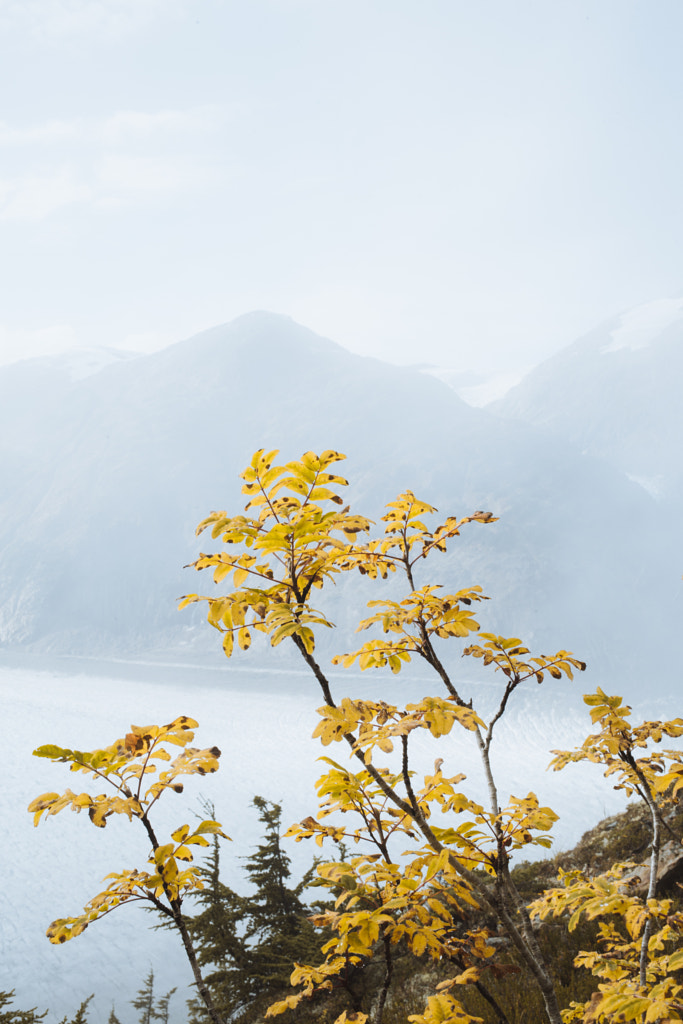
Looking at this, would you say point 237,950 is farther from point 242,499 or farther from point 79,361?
point 79,361

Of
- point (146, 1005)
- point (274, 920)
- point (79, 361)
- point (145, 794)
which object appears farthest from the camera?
point (79, 361)

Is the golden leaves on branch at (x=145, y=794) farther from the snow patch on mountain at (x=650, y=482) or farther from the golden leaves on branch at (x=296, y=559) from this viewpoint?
the snow patch on mountain at (x=650, y=482)

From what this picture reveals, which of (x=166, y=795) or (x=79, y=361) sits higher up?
(x=79, y=361)

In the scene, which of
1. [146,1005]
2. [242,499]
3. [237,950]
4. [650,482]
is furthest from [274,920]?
[650,482]

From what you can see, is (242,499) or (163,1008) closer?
(163,1008)

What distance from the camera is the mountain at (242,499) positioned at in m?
64.9

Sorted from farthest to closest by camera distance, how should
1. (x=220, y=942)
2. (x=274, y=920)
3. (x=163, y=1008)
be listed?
(x=163, y=1008), (x=274, y=920), (x=220, y=942)

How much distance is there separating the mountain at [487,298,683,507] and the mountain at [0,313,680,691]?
17673mm

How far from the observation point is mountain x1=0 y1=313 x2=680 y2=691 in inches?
2554

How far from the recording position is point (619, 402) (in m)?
113

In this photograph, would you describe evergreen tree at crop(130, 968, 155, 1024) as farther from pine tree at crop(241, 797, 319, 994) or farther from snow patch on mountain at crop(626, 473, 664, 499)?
snow patch on mountain at crop(626, 473, 664, 499)

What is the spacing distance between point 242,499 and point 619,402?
3215 inches

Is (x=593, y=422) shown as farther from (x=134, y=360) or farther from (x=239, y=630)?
(x=239, y=630)

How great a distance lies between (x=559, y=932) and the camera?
18.1 ft
